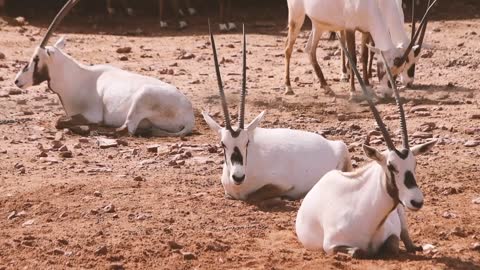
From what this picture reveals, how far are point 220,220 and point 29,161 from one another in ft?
8.05

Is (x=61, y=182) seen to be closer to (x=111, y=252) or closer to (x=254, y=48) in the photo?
(x=111, y=252)

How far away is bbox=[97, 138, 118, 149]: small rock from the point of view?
1081 centimetres

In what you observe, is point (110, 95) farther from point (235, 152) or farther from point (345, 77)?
point (345, 77)

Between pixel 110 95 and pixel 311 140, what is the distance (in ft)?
10.0

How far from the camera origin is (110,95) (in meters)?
→ 11.8

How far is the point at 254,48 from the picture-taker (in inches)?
652

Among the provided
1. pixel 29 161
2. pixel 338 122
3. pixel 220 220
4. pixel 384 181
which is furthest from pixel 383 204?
pixel 338 122

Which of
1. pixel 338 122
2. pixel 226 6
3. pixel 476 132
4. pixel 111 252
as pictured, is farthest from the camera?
pixel 226 6

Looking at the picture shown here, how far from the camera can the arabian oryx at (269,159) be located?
8.71 m

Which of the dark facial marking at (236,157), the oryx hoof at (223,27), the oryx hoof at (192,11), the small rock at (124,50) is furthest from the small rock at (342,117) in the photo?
the oryx hoof at (192,11)

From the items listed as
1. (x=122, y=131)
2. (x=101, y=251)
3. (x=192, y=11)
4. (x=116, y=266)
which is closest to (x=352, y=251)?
(x=116, y=266)

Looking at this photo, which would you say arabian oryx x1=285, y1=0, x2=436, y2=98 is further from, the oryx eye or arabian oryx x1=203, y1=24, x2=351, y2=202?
the oryx eye

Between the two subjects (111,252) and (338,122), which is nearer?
(111,252)

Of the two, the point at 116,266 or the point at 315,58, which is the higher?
the point at 116,266
